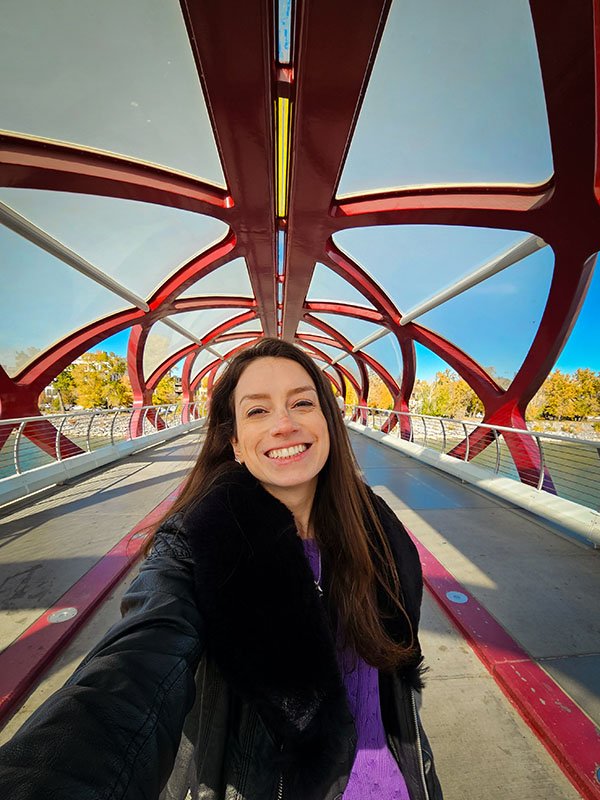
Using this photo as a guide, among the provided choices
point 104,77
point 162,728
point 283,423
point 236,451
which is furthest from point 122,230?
point 162,728

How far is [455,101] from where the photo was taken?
4.32 metres

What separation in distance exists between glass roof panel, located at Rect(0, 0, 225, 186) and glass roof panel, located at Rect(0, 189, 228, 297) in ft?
4.82

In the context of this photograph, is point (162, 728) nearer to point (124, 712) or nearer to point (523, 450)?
point (124, 712)

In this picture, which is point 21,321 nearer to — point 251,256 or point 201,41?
point 251,256

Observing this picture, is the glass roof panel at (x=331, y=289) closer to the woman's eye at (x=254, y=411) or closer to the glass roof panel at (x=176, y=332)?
the glass roof panel at (x=176, y=332)

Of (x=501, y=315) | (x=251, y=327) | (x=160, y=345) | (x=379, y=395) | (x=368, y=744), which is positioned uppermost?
(x=251, y=327)

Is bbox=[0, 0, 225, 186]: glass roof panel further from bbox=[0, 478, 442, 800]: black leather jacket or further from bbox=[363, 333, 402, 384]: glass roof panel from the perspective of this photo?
bbox=[363, 333, 402, 384]: glass roof panel

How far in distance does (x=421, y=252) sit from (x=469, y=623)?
7.88 m

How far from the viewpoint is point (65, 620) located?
2416mm

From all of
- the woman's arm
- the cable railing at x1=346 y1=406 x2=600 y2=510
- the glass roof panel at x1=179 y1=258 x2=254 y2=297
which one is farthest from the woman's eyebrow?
the glass roof panel at x1=179 y1=258 x2=254 y2=297

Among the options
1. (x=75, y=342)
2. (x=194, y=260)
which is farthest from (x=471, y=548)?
(x=75, y=342)

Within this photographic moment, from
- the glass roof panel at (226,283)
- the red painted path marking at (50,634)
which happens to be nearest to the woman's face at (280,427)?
the red painted path marking at (50,634)

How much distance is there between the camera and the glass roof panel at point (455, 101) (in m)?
3.47

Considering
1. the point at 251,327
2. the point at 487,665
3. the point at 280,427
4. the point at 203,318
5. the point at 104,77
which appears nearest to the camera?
the point at 280,427
